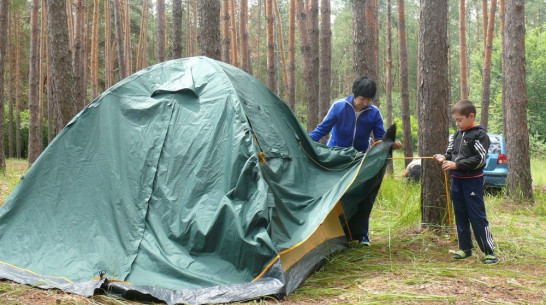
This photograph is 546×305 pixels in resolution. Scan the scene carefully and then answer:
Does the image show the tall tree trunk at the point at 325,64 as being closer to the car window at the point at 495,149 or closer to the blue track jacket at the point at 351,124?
the car window at the point at 495,149

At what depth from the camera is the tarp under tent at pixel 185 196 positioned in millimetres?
3729

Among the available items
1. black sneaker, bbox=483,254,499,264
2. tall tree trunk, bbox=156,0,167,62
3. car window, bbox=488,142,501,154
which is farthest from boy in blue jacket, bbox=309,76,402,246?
tall tree trunk, bbox=156,0,167,62

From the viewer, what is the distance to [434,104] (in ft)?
17.2

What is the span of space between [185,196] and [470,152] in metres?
2.43

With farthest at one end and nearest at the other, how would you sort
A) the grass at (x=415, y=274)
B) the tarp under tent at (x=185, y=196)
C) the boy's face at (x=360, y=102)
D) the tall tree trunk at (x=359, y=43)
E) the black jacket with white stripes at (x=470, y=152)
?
1. the tall tree trunk at (x=359, y=43)
2. the boy's face at (x=360, y=102)
3. the black jacket with white stripes at (x=470, y=152)
4. the tarp under tent at (x=185, y=196)
5. the grass at (x=415, y=274)

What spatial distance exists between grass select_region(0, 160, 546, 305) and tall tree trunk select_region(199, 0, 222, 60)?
335 centimetres

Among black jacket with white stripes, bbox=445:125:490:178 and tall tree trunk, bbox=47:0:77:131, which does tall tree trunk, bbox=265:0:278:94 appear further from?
black jacket with white stripes, bbox=445:125:490:178

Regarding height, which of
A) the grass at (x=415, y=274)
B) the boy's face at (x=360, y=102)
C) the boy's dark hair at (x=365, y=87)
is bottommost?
the grass at (x=415, y=274)

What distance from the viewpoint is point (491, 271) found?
4098 mm

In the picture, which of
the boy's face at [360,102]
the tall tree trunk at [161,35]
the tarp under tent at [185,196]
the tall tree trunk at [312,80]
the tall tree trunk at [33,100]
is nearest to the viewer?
the tarp under tent at [185,196]

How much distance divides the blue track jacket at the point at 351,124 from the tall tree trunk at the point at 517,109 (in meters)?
3.60

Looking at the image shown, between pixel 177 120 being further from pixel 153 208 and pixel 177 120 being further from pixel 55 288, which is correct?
pixel 55 288

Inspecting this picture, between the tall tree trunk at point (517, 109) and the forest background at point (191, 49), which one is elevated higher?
the forest background at point (191, 49)

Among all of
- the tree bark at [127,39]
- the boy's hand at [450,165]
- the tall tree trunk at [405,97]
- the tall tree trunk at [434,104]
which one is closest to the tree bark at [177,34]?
the tall tree trunk at [405,97]
